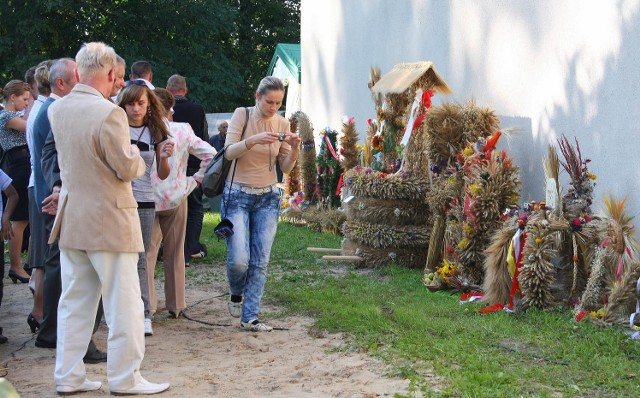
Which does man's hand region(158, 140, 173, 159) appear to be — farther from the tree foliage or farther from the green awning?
the tree foliage

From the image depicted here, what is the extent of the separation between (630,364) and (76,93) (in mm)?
3625

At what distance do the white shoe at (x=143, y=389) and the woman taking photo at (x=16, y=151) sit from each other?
Result: 3.95m

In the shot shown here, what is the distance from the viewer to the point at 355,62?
14508 mm

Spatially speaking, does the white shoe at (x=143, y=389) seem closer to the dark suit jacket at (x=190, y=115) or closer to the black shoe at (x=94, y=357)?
the black shoe at (x=94, y=357)

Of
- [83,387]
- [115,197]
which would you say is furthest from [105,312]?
[115,197]

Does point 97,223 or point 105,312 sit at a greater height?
point 97,223

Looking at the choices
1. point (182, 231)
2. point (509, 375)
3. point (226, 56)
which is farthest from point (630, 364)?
point (226, 56)

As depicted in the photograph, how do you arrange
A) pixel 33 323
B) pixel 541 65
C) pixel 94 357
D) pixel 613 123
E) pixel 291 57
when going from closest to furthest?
pixel 94 357 → pixel 33 323 → pixel 613 123 → pixel 541 65 → pixel 291 57

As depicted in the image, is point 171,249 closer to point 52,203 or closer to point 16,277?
point 52,203

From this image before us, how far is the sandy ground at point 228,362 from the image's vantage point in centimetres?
495

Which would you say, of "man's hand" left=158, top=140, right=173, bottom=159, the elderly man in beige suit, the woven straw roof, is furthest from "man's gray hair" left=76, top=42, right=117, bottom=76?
the woven straw roof

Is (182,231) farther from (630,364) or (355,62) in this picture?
(355,62)

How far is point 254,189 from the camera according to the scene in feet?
20.9

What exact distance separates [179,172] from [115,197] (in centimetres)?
200
